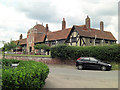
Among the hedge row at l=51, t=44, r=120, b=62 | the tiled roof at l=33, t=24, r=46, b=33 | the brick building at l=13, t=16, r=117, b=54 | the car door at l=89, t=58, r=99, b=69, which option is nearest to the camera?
the car door at l=89, t=58, r=99, b=69

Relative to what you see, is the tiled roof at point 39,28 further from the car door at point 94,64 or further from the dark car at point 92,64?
the car door at point 94,64

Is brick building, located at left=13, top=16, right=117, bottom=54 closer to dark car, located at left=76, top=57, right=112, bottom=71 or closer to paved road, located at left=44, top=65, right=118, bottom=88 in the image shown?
dark car, located at left=76, top=57, right=112, bottom=71

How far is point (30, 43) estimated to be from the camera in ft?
172

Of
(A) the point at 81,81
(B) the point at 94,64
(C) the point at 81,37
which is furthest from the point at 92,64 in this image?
(C) the point at 81,37

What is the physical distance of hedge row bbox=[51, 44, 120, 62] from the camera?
57.2 ft

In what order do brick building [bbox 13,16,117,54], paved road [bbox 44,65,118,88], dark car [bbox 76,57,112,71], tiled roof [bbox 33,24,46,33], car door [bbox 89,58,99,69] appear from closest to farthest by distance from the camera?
paved road [bbox 44,65,118,88] → dark car [bbox 76,57,112,71] → car door [bbox 89,58,99,69] → brick building [bbox 13,16,117,54] → tiled roof [bbox 33,24,46,33]

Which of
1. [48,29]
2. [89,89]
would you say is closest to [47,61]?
[89,89]

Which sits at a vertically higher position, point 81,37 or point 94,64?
point 81,37

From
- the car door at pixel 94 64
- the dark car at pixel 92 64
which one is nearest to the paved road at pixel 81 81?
the dark car at pixel 92 64

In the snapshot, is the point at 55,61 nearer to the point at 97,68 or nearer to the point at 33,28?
the point at 97,68

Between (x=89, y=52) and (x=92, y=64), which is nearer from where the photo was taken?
(x=92, y=64)

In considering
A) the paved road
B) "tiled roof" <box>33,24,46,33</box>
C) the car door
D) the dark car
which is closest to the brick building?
"tiled roof" <box>33,24,46,33</box>

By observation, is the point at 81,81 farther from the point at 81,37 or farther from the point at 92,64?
the point at 81,37

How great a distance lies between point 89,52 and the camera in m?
19.2
